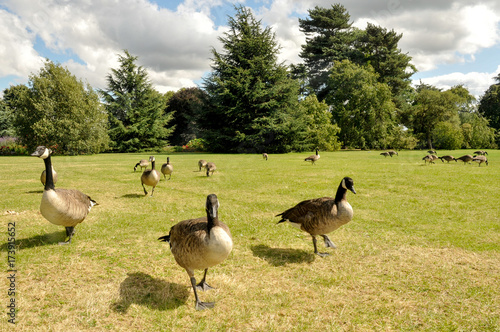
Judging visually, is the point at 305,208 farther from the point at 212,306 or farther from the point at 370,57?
the point at 370,57

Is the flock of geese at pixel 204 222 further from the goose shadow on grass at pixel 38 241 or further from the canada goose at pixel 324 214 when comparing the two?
the goose shadow on grass at pixel 38 241

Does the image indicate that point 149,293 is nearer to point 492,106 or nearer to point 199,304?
point 199,304

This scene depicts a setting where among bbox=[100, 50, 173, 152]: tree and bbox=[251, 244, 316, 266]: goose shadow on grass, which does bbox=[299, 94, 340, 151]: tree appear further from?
bbox=[251, 244, 316, 266]: goose shadow on grass

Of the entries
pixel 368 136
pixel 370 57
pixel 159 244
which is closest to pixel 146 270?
pixel 159 244

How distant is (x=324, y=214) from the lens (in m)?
6.16

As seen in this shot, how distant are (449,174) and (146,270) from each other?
20535mm

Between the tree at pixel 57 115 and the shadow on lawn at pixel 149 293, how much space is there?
47003 mm

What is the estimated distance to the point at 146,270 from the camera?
19.3ft

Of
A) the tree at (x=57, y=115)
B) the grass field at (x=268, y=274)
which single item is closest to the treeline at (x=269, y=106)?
the tree at (x=57, y=115)

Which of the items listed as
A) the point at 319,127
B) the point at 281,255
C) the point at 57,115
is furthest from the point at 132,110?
the point at 281,255

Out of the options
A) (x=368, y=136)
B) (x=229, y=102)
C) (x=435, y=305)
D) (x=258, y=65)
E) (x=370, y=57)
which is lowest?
(x=435, y=305)

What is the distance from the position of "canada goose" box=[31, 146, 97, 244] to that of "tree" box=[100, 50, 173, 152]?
1929 inches

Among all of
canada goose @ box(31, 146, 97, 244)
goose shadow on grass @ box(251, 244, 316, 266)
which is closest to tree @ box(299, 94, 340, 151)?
goose shadow on grass @ box(251, 244, 316, 266)

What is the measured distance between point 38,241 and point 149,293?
4413 mm
